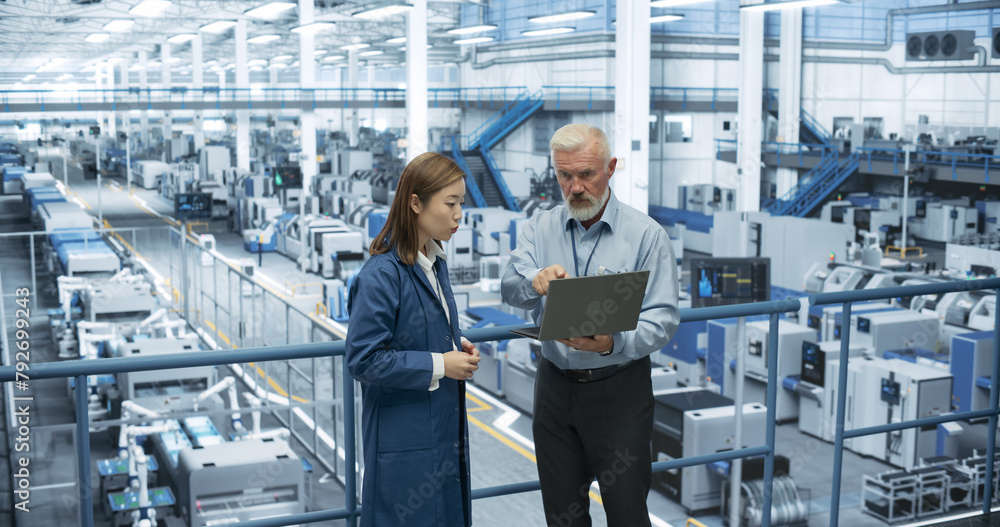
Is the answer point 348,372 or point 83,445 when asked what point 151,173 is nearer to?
point 83,445

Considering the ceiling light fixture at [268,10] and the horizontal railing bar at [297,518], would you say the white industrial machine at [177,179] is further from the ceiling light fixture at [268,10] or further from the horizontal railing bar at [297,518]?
the horizontal railing bar at [297,518]

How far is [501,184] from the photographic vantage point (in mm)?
32969

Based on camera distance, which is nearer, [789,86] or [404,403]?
[404,403]

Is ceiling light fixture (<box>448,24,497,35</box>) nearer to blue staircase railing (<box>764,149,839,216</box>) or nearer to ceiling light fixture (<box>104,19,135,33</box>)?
blue staircase railing (<box>764,149,839,216</box>)

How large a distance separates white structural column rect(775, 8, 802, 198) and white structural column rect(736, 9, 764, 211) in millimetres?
6103

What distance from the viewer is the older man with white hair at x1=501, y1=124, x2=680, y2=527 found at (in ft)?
8.86

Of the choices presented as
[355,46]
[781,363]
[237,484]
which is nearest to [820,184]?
[781,363]

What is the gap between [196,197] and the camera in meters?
31.4

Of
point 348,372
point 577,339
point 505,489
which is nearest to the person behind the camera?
point 577,339

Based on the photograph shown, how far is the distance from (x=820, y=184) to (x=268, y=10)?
18.1 m

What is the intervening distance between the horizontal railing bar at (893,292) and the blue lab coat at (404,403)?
5.29 feet

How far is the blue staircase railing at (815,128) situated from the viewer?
3003 centimetres

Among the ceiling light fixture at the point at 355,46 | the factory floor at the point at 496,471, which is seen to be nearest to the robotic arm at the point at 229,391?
the factory floor at the point at 496,471

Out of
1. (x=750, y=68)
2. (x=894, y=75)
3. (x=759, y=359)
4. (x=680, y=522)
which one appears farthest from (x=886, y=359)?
(x=894, y=75)
